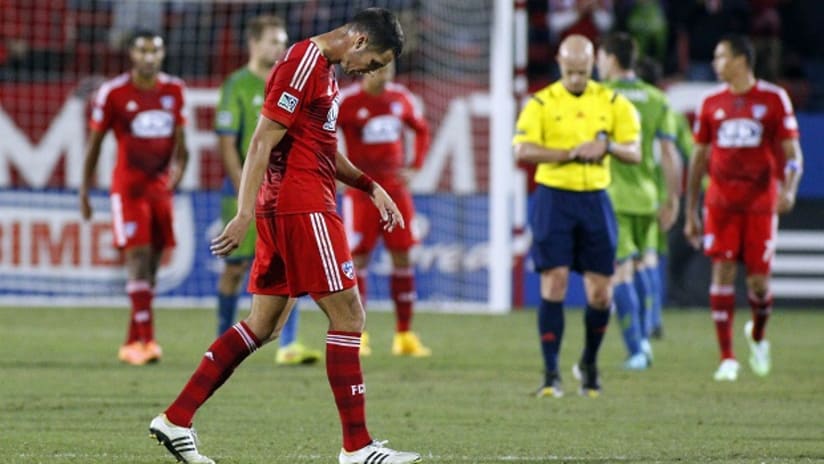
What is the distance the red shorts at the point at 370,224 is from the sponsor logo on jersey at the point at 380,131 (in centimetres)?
42

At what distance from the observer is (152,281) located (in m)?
12.3

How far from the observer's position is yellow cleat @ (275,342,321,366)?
11.9 meters

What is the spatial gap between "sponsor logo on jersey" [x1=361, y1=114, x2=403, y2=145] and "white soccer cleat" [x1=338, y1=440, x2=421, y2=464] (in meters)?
6.27

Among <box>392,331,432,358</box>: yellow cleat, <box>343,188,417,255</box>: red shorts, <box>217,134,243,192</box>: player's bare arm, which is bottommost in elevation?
<box>392,331,432,358</box>: yellow cleat

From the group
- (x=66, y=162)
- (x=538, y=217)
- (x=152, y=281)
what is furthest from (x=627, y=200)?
(x=66, y=162)

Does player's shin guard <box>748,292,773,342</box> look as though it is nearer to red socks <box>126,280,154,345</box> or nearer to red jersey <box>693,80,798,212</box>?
red jersey <box>693,80,798,212</box>

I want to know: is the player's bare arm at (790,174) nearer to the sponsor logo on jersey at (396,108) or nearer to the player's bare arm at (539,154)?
the player's bare arm at (539,154)

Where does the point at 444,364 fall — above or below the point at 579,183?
below

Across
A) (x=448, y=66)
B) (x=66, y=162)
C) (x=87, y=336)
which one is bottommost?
(x=87, y=336)

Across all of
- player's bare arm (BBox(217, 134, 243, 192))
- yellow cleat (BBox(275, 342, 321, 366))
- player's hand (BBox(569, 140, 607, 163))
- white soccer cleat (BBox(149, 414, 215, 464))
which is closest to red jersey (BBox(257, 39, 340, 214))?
white soccer cleat (BBox(149, 414, 215, 464))

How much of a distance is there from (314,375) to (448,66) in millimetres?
7445

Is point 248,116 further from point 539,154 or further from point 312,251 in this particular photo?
point 312,251

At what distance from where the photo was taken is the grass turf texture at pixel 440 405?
7480mm

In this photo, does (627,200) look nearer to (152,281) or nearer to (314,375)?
(314,375)
